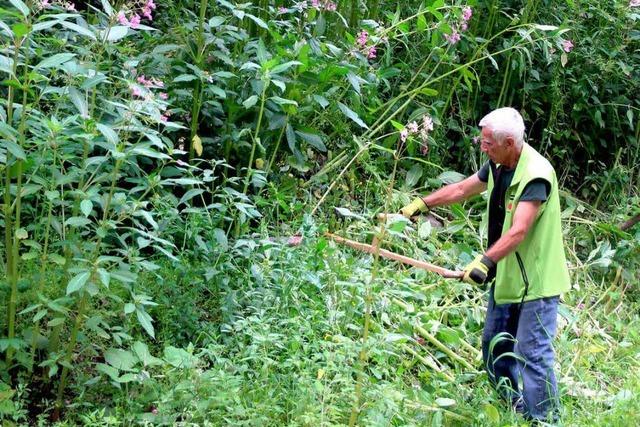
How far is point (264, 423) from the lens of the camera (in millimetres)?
3812

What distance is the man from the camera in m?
4.43

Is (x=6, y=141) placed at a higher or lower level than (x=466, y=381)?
higher

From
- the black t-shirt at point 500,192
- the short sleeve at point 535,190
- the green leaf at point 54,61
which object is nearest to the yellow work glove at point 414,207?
the black t-shirt at point 500,192

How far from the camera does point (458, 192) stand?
5172 mm

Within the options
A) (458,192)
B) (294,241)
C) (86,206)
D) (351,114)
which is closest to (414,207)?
(458,192)

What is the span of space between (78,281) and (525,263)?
7.21 feet

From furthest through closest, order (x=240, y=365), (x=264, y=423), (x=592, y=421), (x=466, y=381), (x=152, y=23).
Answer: (x=152, y=23)
(x=466, y=381)
(x=592, y=421)
(x=240, y=365)
(x=264, y=423)

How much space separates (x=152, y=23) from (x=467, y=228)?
257 cm

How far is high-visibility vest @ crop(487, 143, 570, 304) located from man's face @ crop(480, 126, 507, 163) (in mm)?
104

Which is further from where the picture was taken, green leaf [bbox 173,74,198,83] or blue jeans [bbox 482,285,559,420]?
green leaf [bbox 173,74,198,83]

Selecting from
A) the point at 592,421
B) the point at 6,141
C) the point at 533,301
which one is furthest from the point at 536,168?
the point at 6,141

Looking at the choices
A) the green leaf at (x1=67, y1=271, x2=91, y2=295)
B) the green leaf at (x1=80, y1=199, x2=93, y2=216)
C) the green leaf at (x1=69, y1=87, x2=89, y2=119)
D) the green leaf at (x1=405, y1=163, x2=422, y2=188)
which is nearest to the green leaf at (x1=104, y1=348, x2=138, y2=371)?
the green leaf at (x1=67, y1=271, x2=91, y2=295)

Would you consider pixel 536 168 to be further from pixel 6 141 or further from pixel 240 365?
pixel 6 141

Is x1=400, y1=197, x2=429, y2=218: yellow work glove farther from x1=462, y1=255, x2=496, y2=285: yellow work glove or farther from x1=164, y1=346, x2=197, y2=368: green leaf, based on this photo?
x1=164, y1=346, x2=197, y2=368: green leaf
